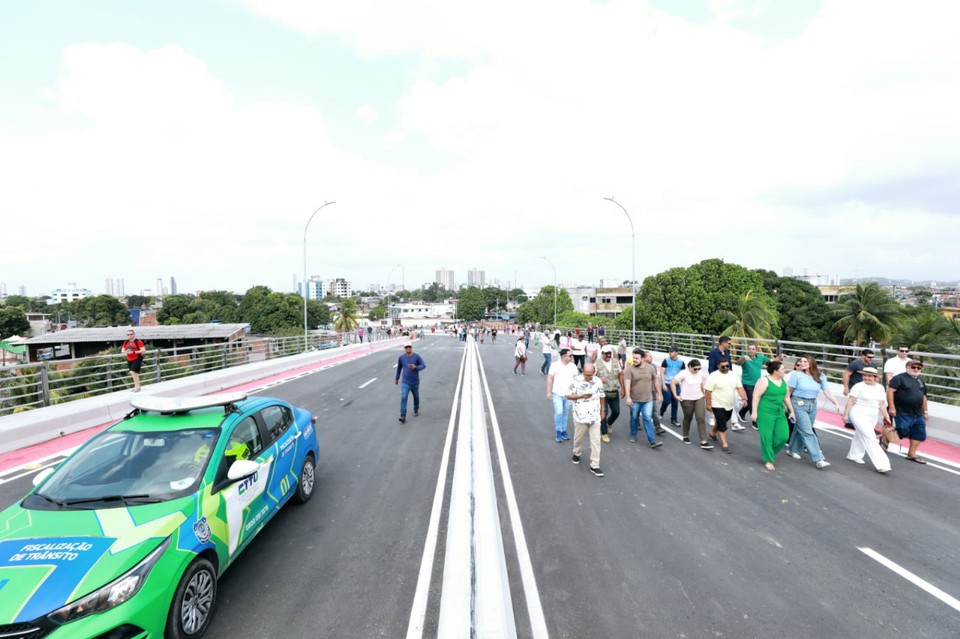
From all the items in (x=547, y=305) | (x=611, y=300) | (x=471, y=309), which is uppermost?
(x=611, y=300)

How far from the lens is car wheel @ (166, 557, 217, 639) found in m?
3.38

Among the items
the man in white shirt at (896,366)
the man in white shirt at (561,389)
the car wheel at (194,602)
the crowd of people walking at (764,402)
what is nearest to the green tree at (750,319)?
the man in white shirt at (896,366)

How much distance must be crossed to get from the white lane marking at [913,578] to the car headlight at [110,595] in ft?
21.8

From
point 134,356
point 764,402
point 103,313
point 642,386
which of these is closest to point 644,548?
point 764,402

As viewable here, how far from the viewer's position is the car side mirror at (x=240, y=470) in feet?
13.7

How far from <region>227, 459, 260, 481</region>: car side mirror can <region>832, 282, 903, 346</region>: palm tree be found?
144 feet

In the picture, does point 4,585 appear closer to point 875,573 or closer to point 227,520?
point 227,520

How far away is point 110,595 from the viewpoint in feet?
9.93

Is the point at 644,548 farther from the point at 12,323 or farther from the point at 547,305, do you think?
the point at 12,323

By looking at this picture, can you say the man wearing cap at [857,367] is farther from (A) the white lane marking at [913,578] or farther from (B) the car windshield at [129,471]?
(B) the car windshield at [129,471]

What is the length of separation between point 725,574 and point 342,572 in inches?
149

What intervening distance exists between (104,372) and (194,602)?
513 inches

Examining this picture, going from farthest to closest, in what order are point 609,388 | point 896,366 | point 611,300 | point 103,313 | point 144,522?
1. point 611,300
2. point 103,313
3. point 609,388
4. point 896,366
5. point 144,522

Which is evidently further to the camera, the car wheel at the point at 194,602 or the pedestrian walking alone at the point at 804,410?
the pedestrian walking alone at the point at 804,410
